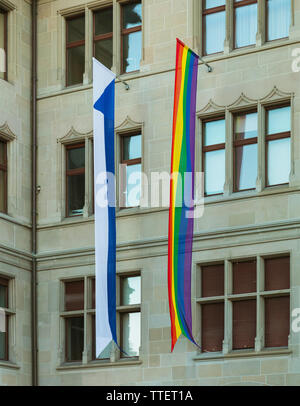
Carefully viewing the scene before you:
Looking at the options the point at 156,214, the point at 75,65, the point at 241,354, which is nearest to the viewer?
the point at 241,354

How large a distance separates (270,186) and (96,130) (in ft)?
11.7

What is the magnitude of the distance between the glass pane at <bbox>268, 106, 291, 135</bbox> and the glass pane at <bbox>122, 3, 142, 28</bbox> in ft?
Result: 12.9

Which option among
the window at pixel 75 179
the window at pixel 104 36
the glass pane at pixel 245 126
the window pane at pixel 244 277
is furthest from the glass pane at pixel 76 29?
the window pane at pixel 244 277

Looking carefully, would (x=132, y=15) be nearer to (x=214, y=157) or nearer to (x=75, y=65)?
(x=75, y=65)

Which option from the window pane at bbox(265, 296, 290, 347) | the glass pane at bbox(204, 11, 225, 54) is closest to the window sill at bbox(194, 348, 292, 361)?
the window pane at bbox(265, 296, 290, 347)

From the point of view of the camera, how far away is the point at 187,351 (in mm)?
23828

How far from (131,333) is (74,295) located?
5.22 feet

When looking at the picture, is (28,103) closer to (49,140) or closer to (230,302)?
(49,140)

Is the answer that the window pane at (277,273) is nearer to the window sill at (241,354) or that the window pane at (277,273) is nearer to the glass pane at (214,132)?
the window sill at (241,354)

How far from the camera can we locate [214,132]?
24.8 meters

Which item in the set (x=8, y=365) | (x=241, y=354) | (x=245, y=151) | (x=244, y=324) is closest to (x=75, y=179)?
(x=245, y=151)

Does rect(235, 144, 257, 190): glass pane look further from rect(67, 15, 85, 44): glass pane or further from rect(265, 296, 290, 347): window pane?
rect(67, 15, 85, 44): glass pane

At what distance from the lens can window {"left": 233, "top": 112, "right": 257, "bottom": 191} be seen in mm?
24062
